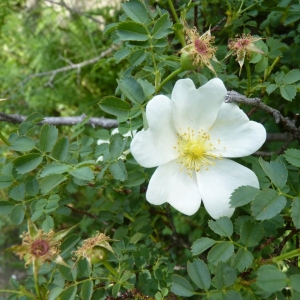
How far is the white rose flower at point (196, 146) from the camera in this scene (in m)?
0.89

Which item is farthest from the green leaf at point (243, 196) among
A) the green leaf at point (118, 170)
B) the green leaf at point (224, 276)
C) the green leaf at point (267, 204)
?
the green leaf at point (118, 170)

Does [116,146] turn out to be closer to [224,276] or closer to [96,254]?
[96,254]

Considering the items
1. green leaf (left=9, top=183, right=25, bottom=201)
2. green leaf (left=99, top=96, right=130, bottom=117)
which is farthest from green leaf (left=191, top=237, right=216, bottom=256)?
green leaf (left=9, top=183, right=25, bottom=201)

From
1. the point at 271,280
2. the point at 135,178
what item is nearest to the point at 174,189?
the point at 135,178

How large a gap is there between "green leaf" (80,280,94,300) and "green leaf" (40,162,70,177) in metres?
0.26

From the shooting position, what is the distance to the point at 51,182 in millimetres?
907

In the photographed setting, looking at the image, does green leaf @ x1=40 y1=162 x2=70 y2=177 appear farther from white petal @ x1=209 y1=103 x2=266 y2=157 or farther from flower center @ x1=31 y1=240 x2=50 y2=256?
white petal @ x1=209 y1=103 x2=266 y2=157

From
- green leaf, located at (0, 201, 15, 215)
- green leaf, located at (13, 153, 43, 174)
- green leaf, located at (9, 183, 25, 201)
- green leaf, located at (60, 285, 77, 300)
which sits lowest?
green leaf, located at (60, 285, 77, 300)

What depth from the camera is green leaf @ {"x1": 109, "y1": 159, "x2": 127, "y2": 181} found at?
905 millimetres

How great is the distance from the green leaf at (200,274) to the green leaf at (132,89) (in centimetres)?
40

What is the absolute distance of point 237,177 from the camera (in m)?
0.97

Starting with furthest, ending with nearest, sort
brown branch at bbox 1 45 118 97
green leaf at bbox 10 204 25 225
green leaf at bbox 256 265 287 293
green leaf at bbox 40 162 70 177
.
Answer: brown branch at bbox 1 45 118 97, green leaf at bbox 10 204 25 225, green leaf at bbox 40 162 70 177, green leaf at bbox 256 265 287 293

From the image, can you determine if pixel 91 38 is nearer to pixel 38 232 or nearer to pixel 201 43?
pixel 201 43

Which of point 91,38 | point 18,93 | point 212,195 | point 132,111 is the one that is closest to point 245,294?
point 212,195
